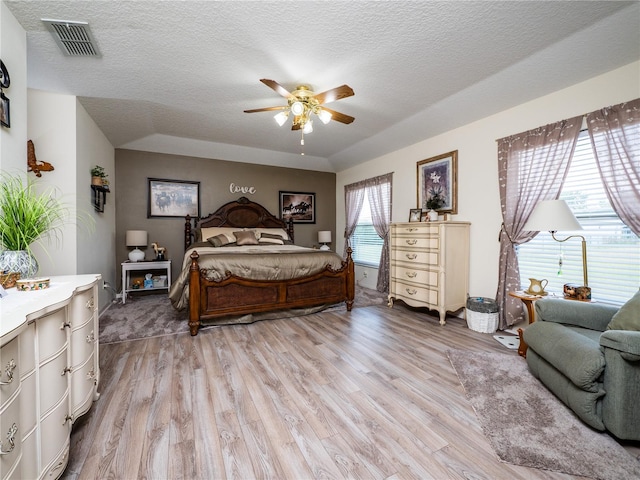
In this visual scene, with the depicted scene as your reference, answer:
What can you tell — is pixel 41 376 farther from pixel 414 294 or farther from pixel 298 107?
pixel 414 294

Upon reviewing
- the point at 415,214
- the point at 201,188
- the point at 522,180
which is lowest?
the point at 415,214

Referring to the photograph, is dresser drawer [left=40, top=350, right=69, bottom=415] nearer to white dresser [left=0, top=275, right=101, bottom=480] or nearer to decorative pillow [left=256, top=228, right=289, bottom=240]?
white dresser [left=0, top=275, right=101, bottom=480]

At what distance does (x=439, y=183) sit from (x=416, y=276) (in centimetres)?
140

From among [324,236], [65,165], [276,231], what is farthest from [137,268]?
[324,236]

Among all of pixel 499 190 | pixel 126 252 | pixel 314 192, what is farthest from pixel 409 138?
pixel 126 252

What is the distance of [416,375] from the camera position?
2.07 metres

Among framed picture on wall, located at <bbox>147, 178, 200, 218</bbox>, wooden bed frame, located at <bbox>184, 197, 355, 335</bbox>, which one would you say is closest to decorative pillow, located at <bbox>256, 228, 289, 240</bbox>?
framed picture on wall, located at <bbox>147, 178, 200, 218</bbox>

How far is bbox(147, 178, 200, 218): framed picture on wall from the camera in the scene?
468cm

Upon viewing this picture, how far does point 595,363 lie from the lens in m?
1.43

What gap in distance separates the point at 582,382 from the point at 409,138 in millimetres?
3502

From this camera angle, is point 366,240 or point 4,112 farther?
point 366,240

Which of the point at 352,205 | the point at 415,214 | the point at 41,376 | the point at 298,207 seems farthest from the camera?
the point at 298,207

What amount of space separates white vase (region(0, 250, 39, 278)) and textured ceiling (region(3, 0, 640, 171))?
1635mm

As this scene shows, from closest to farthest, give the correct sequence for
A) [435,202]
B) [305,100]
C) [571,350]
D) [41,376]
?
[41,376] → [571,350] → [305,100] → [435,202]
